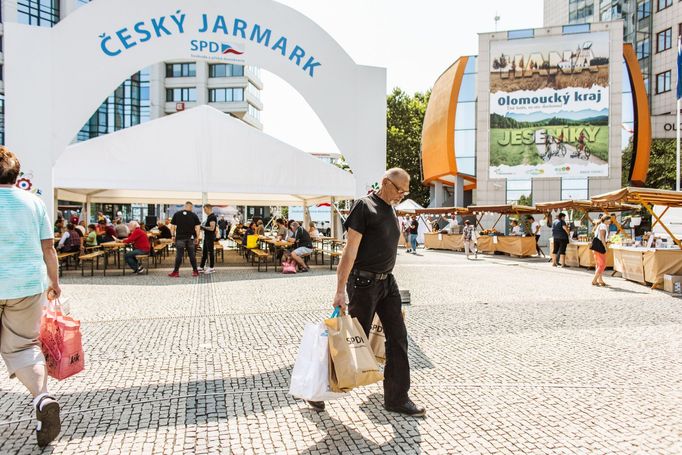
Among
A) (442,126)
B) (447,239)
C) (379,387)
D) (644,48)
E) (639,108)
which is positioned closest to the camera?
(379,387)

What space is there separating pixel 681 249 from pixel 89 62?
1406 cm

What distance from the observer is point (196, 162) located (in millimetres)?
12594

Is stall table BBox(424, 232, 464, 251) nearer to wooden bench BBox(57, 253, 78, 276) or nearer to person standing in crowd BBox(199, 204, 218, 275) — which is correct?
person standing in crowd BBox(199, 204, 218, 275)

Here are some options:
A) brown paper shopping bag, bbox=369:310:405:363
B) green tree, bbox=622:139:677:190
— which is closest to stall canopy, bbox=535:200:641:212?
brown paper shopping bag, bbox=369:310:405:363

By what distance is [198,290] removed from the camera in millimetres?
9953

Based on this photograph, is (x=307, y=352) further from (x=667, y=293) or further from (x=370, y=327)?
(x=667, y=293)

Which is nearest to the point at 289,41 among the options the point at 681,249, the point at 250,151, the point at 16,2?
the point at 250,151

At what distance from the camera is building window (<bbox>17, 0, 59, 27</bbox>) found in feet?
132

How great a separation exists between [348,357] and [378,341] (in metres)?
0.63

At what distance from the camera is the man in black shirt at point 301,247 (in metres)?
13.3

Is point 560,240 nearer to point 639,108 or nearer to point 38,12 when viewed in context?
point 639,108

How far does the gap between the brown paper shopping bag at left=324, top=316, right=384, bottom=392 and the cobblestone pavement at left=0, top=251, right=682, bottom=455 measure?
361 millimetres

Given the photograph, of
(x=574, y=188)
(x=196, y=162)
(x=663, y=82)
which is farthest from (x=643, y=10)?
(x=196, y=162)

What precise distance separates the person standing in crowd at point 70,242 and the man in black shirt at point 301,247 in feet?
17.4
